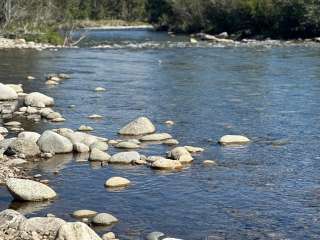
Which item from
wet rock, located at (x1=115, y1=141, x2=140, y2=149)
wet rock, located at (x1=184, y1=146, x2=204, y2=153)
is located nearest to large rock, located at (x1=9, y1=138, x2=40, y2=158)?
wet rock, located at (x1=115, y1=141, x2=140, y2=149)

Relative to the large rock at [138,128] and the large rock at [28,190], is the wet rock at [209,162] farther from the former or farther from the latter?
the large rock at [28,190]

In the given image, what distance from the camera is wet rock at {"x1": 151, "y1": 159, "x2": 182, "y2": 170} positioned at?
12402 millimetres

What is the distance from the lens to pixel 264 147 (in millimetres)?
14234

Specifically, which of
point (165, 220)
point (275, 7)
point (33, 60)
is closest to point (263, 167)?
point (165, 220)

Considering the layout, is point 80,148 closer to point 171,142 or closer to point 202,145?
point 171,142

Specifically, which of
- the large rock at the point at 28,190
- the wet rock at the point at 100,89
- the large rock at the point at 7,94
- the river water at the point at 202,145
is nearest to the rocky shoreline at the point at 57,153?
the large rock at the point at 28,190

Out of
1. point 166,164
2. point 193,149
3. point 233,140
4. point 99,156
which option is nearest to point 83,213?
point 166,164

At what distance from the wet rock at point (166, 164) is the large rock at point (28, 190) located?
2.49 m

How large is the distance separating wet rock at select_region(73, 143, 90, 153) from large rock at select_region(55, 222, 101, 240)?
17.9 ft

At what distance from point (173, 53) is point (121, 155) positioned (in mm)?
26677

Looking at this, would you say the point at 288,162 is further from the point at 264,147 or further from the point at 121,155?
the point at 121,155

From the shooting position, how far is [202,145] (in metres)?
14.4

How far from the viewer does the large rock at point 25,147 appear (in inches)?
525

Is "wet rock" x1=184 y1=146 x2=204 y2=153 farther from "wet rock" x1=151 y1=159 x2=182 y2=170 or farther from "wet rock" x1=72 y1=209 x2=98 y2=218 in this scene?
"wet rock" x1=72 y1=209 x2=98 y2=218
